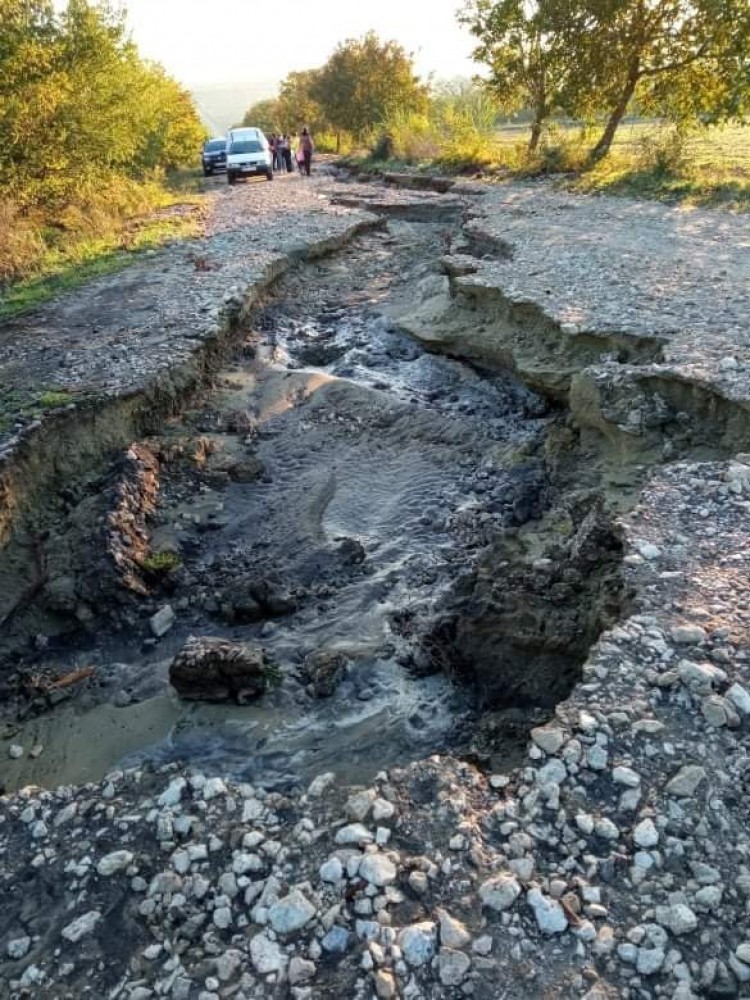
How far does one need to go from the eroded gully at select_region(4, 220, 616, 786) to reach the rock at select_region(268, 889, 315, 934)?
1.18 m

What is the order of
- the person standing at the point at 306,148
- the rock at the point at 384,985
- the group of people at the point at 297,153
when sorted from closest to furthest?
1. the rock at the point at 384,985
2. the person standing at the point at 306,148
3. the group of people at the point at 297,153

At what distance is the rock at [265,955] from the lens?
8.52 ft

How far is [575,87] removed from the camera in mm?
18062

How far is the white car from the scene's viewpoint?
919 inches

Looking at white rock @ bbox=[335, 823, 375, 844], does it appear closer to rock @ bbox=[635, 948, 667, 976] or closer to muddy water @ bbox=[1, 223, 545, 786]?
muddy water @ bbox=[1, 223, 545, 786]

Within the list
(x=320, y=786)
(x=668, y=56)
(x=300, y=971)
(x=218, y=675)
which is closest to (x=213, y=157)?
(x=668, y=56)

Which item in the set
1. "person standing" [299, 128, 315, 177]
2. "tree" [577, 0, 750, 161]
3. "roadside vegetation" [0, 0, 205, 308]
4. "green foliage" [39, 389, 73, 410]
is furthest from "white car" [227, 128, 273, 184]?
"green foliage" [39, 389, 73, 410]

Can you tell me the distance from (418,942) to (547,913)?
49 centimetres

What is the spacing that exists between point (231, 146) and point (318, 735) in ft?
79.9

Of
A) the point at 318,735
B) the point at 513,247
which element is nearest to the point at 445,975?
the point at 318,735

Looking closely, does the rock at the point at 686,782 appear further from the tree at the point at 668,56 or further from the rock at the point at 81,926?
the tree at the point at 668,56

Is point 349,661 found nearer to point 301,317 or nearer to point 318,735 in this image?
point 318,735

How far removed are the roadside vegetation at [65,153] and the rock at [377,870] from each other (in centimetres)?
928

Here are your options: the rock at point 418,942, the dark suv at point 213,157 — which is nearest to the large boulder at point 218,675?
the rock at point 418,942
